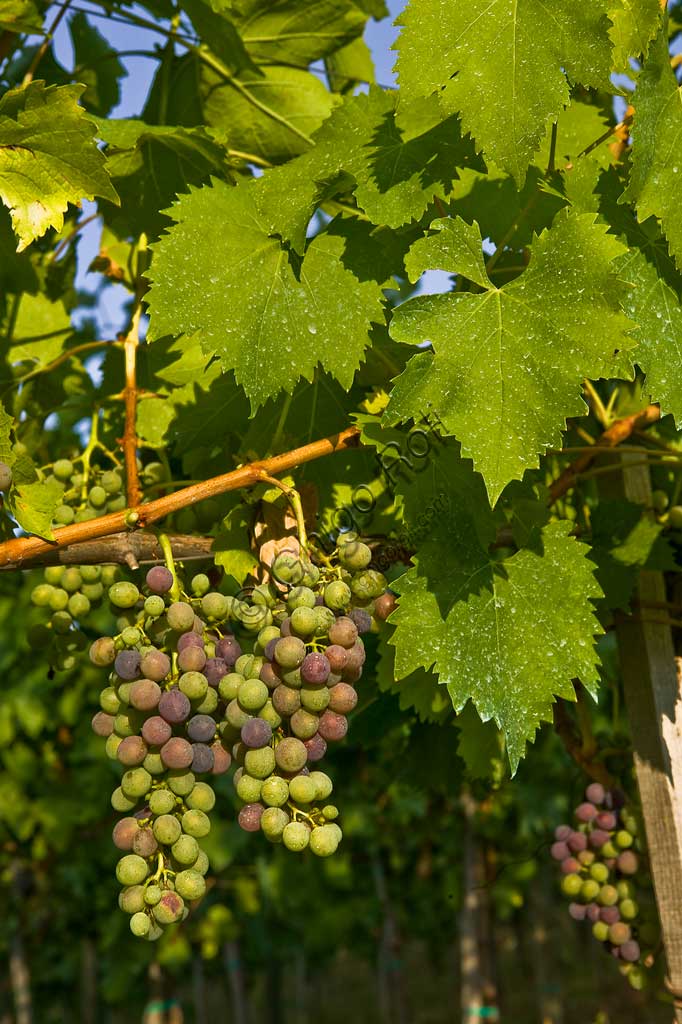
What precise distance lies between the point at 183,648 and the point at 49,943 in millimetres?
10363

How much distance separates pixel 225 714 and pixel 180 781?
11cm

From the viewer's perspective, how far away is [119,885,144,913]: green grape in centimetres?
127

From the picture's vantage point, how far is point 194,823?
132 cm

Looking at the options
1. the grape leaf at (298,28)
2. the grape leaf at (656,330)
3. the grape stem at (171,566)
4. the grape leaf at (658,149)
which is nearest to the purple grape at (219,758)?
the grape stem at (171,566)

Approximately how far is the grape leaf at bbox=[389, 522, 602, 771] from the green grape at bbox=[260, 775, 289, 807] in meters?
0.23

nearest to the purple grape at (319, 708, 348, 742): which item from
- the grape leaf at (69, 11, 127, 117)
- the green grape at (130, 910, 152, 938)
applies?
the green grape at (130, 910, 152, 938)

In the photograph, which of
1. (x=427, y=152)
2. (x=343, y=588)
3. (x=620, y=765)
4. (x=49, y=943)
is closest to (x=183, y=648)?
(x=343, y=588)

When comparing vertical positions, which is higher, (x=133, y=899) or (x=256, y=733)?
(x=256, y=733)

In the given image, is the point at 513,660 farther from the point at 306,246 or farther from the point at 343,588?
the point at 306,246

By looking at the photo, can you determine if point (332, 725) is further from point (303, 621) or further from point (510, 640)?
point (510, 640)

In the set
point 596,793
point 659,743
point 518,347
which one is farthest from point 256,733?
point 596,793

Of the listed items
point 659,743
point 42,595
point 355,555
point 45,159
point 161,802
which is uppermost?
point 45,159

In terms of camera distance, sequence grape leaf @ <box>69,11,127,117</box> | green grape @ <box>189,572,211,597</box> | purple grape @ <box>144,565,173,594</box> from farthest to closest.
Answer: grape leaf @ <box>69,11,127,117</box> < green grape @ <box>189,572,211,597</box> < purple grape @ <box>144,565,173,594</box>

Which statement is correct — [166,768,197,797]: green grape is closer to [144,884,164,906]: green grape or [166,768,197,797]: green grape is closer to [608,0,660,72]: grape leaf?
[144,884,164,906]: green grape
